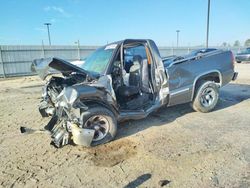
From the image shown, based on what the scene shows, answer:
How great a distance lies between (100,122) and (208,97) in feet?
10.5

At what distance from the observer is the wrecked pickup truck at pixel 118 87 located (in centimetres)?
423

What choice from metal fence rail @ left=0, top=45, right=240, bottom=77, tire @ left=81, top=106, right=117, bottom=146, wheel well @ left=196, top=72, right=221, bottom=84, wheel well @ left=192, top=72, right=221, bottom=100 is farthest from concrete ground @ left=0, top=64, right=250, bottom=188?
metal fence rail @ left=0, top=45, right=240, bottom=77

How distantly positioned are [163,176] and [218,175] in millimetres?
790

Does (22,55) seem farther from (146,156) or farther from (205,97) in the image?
(146,156)

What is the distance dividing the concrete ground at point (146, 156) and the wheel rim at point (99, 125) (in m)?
0.21

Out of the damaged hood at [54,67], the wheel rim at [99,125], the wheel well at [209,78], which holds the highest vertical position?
the damaged hood at [54,67]

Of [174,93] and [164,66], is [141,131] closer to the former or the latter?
[174,93]

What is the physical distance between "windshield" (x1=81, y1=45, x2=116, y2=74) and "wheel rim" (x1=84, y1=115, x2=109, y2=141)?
1032mm

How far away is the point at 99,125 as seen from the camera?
4473 millimetres

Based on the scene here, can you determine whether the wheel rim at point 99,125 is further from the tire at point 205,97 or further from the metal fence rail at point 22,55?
the metal fence rail at point 22,55

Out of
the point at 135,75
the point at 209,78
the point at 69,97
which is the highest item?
the point at 135,75

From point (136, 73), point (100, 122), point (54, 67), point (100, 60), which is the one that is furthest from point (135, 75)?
point (54, 67)

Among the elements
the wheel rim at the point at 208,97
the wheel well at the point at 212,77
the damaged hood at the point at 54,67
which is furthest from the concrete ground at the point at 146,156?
the damaged hood at the point at 54,67

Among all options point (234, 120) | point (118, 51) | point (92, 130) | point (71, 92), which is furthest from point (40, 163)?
point (234, 120)
